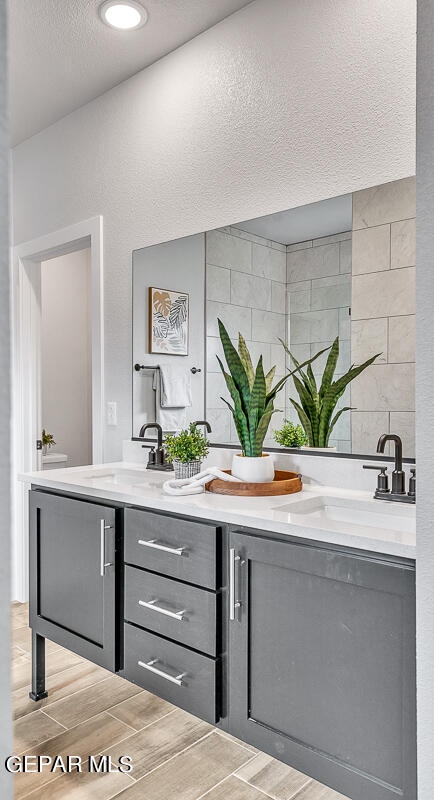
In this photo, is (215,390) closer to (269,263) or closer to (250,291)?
(250,291)

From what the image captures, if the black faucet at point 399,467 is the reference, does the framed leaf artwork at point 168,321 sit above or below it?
above


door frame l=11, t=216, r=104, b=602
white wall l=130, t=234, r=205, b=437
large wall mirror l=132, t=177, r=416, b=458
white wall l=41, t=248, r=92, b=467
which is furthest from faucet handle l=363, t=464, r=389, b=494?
white wall l=41, t=248, r=92, b=467

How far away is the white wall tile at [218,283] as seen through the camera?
2.29 metres

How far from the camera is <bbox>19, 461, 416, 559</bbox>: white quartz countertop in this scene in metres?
1.29

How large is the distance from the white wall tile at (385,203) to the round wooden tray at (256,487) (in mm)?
858

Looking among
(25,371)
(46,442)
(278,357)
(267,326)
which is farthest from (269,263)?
(46,442)

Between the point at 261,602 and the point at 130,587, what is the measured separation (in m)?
0.54

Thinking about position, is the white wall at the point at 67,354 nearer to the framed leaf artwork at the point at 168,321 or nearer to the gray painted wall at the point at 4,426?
the framed leaf artwork at the point at 168,321

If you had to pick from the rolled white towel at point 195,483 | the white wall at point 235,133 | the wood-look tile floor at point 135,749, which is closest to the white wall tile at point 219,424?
the rolled white towel at point 195,483

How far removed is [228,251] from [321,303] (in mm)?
484

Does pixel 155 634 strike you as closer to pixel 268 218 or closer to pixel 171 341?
pixel 171 341

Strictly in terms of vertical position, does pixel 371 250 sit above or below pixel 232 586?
above

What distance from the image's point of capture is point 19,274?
11.2ft

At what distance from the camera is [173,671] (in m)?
1.70
